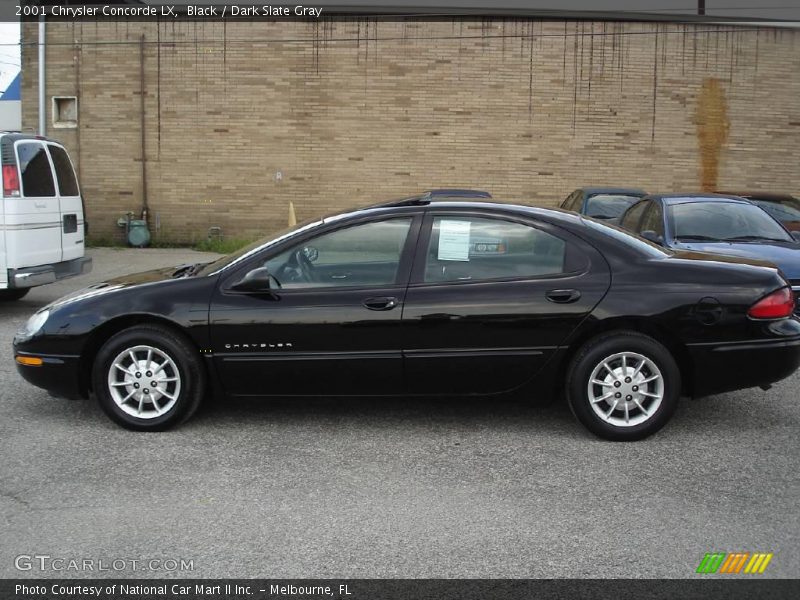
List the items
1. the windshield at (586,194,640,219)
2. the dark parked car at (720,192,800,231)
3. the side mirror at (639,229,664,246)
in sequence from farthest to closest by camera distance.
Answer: the windshield at (586,194,640,219)
the dark parked car at (720,192,800,231)
the side mirror at (639,229,664,246)

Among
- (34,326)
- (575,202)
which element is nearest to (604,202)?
(575,202)

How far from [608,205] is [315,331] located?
9921 millimetres

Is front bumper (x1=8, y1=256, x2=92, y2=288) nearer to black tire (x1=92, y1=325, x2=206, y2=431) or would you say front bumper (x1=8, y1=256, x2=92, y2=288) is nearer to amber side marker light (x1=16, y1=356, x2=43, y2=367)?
amber side marker light (x1=16, y1=356, x2=43, y2=367)

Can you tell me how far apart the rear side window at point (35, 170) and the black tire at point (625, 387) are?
22.8ft

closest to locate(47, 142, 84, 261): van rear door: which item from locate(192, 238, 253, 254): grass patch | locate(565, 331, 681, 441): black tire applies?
locate(565, 331, 681, 441): black tire

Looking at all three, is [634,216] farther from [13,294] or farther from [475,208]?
[13,294]

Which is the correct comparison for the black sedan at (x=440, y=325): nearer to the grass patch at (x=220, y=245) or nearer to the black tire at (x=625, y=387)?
the black tire at (x=625, y=387)

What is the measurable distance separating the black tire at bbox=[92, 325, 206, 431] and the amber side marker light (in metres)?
0.39

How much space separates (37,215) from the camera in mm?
9727

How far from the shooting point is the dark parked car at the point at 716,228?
809 centimetres

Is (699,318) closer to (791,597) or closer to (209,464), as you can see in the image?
(791,597)

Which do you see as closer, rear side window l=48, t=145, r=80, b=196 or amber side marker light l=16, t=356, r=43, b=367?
amber side marker light l=16, t=356, r=43, b=367

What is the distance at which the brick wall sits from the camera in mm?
19438

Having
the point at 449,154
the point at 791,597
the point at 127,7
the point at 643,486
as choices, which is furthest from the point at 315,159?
the point at 791,597
